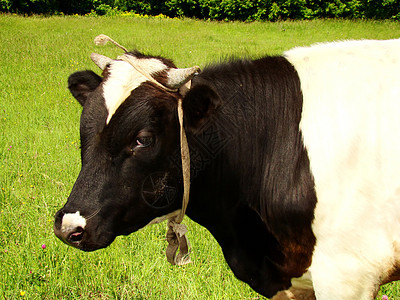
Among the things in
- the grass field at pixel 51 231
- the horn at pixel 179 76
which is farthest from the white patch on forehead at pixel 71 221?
the grass field at pixel 51 231

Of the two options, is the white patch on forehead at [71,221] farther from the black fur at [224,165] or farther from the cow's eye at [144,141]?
the cow's eye at [144,141]

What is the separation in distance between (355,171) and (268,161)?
495 millimetres

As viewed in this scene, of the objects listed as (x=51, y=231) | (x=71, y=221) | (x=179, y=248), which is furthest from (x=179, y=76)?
(x=51, y=231)

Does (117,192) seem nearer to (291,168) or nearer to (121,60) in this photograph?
(121,60)

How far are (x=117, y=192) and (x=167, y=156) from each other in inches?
13.1

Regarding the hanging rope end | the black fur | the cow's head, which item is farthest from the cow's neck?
the hanging rope end

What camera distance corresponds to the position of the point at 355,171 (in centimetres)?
212

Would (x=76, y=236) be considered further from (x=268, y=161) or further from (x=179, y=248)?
(x=268, y=161)

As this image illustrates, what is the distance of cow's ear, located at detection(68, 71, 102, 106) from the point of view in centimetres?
275

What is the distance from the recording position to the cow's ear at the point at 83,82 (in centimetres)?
275

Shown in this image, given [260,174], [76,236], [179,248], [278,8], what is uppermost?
[260,174]

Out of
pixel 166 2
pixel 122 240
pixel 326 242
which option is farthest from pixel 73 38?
pixel 166 2

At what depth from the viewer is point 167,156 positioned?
2.39 metres

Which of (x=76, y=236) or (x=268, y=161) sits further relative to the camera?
(x=268, y=161)
